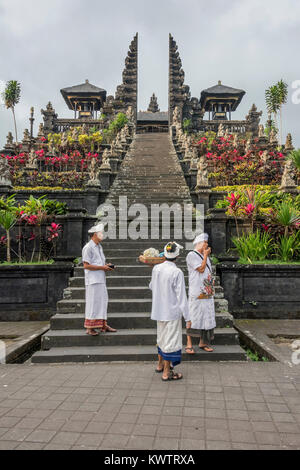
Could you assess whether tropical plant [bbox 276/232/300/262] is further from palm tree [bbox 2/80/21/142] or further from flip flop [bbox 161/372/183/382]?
palm tree [bbox 2/80/21/142]

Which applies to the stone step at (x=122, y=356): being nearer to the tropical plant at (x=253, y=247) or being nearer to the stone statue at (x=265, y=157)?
Result: the tropical plant at (x=253, y=247)

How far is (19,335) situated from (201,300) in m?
3.60

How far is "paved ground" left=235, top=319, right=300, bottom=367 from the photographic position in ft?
15.7

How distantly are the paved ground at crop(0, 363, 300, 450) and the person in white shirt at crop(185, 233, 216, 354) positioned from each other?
44 cm

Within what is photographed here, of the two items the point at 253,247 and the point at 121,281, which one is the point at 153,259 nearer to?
the point at 121,281

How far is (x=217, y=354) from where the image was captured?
187 inches

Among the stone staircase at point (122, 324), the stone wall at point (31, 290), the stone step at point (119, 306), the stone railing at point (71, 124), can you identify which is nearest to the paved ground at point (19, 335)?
the stone wall at point (31, 290)

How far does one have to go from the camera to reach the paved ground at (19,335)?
498cm

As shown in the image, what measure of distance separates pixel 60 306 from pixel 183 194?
667 centimetres

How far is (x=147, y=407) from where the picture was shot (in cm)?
330

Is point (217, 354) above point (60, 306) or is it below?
below

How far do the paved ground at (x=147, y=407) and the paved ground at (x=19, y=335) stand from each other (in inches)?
16.9
